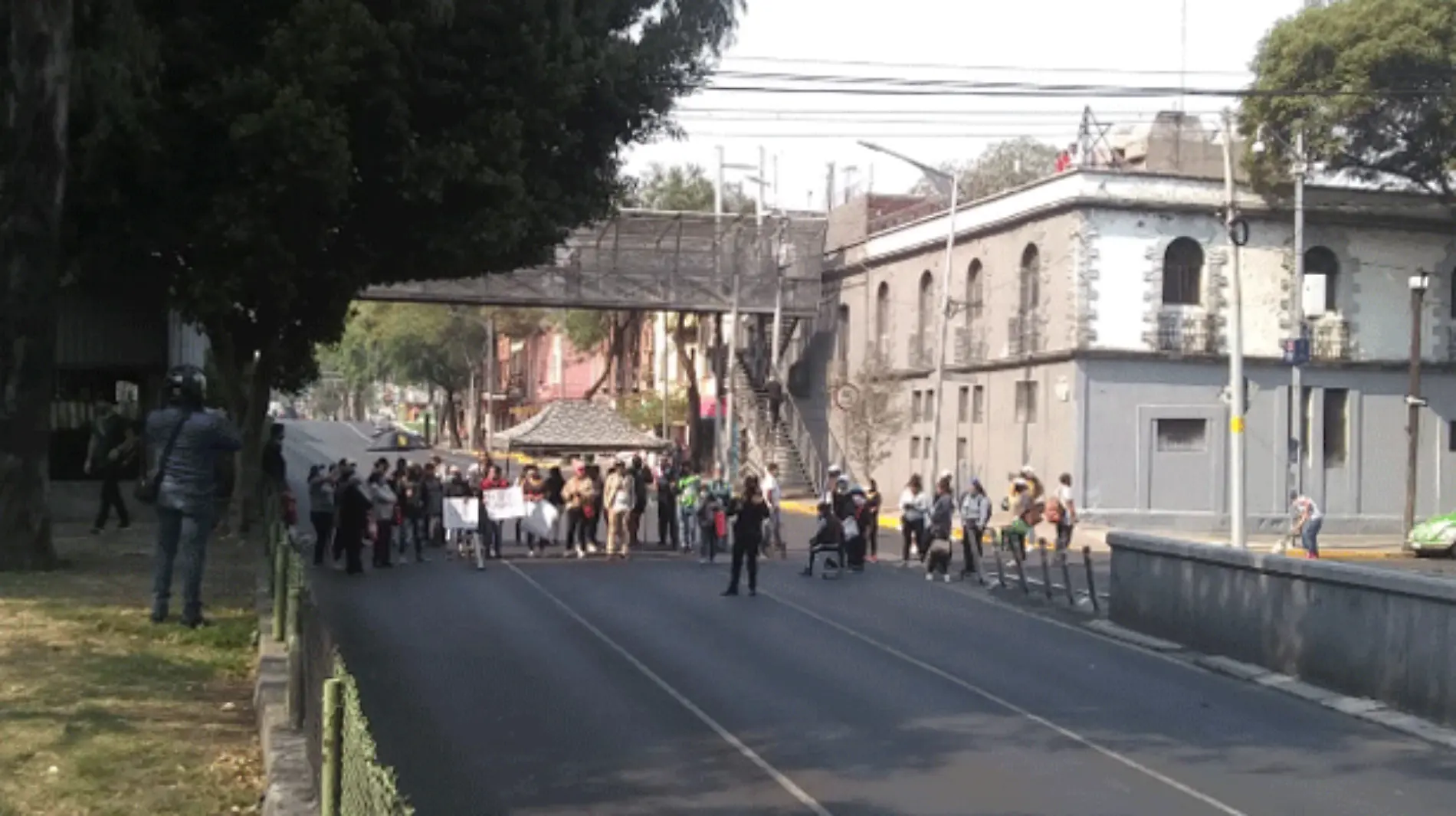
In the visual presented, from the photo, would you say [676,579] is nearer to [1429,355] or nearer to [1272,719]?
[1272,719]

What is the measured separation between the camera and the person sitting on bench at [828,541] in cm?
2678

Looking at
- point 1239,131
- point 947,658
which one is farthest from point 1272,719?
point 1239,131

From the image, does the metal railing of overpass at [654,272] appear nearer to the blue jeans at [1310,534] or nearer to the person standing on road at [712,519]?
the person standing on road at [712,519]

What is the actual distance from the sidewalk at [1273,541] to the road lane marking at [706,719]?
19.9 meters

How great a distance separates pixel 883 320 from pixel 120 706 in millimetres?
44338

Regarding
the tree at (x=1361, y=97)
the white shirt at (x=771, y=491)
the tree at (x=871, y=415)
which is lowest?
the white shirt at (x=771, y=491)

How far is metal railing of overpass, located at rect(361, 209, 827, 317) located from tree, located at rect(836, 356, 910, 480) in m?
4.59

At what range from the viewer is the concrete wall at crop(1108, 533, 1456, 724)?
Answer: 1384 centimetres

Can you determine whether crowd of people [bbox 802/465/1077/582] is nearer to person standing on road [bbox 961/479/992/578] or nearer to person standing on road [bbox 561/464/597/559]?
person standing on road [bbox 961/479/992/578]

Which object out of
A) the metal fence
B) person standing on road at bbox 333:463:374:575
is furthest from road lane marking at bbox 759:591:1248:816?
person standing on road at bbox 333:463:374:575

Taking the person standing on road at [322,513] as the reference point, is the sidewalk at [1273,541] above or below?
below

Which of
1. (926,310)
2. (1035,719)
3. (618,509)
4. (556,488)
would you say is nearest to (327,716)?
(1035,719)

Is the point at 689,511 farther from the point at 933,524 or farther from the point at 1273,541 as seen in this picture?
the point at 1273,541

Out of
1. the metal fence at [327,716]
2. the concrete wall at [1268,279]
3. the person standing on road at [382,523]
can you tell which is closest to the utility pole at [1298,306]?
the concrete wall at [1268,279]
